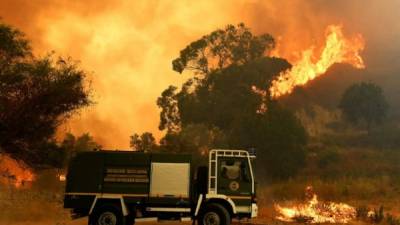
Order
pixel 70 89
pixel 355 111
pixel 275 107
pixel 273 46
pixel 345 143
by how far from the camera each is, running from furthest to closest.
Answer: pixel 355 111 → pixel 345 143 → pixel 273 46 → pixel 275 107 → pixel 70 89

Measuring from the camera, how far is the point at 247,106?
5222 centimetres

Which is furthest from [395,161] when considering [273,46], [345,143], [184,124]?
[184,124]

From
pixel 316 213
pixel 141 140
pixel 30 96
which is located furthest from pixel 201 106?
pixel 30 96

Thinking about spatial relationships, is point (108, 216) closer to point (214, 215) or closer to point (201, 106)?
point (214, 215)

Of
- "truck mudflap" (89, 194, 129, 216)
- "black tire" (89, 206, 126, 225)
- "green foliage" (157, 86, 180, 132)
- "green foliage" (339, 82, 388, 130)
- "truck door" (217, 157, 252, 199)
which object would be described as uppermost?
"green foliage" (339, 82, 388, 130)

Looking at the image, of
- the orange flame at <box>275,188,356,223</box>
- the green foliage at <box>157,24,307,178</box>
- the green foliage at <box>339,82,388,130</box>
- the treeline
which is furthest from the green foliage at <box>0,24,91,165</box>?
the green foliage at <box>339,82,388,130</box>

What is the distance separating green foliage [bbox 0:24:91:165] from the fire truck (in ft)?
13.2

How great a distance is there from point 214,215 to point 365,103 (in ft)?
223

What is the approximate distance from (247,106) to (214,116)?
4.31 m

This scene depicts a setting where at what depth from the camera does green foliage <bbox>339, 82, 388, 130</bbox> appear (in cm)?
7962

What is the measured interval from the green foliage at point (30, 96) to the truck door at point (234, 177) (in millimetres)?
8486

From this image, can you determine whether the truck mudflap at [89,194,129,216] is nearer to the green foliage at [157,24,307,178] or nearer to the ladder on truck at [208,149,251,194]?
the ladder on truck at [208,149,251,194]

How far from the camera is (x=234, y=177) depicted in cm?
1764

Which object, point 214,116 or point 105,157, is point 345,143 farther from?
point 105,157
